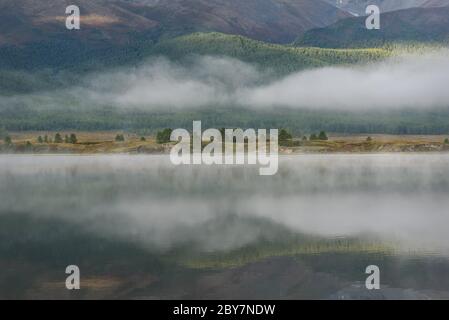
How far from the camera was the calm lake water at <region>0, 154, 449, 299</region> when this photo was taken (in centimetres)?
2372

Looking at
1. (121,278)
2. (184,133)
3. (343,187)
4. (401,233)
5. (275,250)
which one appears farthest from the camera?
(184,133)

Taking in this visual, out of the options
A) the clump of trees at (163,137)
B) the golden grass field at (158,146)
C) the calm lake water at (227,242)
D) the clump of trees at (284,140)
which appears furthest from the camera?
the clump of trees at (163,137)

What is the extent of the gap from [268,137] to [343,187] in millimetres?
110006

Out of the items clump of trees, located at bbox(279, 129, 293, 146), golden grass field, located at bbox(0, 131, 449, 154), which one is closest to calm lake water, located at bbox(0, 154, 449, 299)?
clump of trees, located at bbox(279, 129, 293, 146)

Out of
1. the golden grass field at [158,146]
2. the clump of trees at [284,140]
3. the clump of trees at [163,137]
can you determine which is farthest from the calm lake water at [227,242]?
the clump of trees at [163,137]

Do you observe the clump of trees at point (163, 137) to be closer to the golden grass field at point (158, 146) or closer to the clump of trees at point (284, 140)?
the golden grass field at point (158, 146)

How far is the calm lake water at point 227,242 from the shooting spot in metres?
23.7

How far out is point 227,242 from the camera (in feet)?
103

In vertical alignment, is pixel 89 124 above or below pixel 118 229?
above

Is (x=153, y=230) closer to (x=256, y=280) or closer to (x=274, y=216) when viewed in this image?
(x=274, y=216)

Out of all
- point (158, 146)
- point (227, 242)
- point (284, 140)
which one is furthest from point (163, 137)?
point (227, 242)

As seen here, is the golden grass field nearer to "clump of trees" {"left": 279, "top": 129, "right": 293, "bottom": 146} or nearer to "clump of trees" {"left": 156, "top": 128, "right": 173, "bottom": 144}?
"clump of trees" {"left": 279, "top": 129, "right": 293, "bottom": 146}
